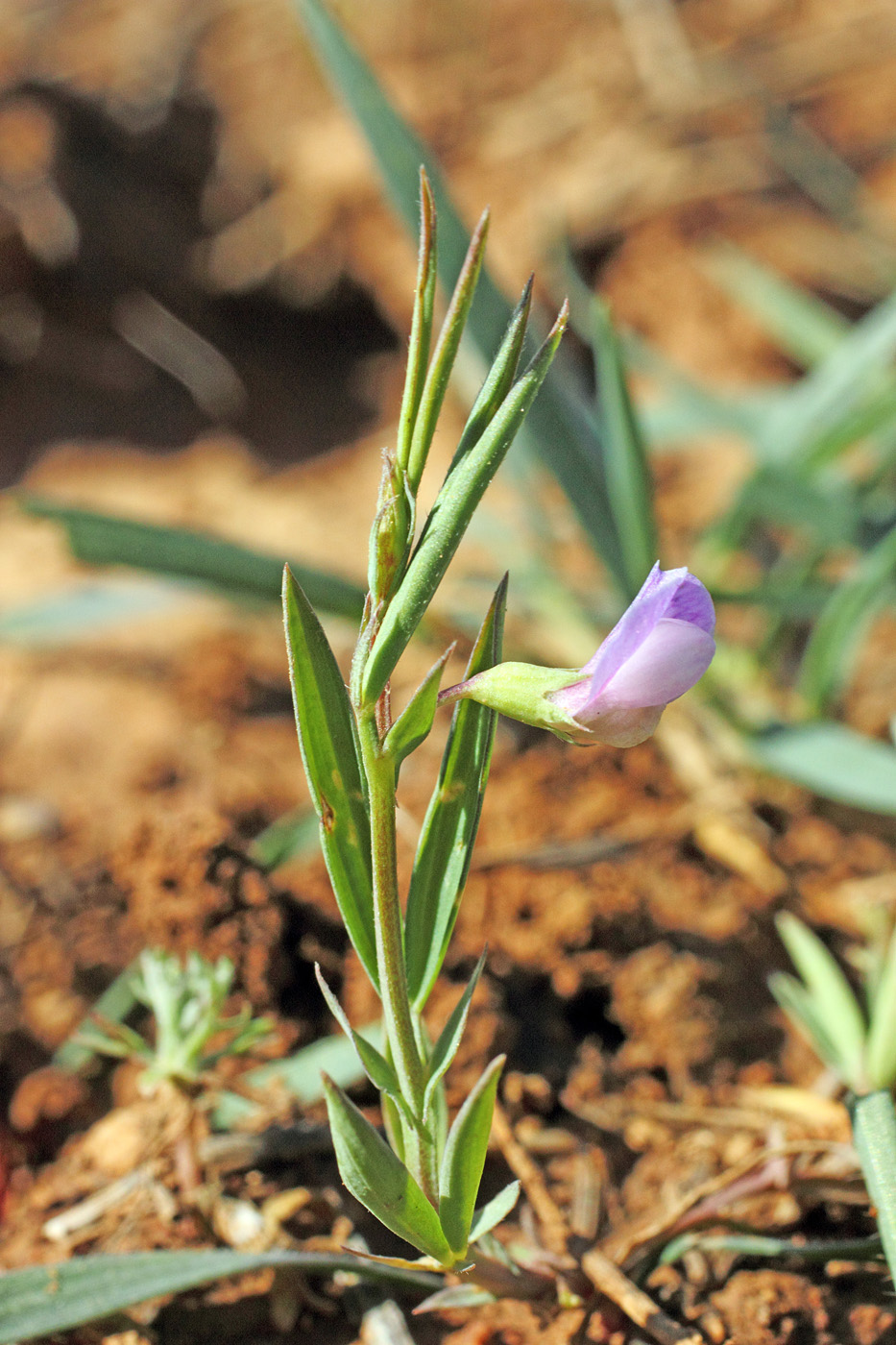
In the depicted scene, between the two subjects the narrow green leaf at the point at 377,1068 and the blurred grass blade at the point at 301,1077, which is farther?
the blurred grass blade at the point at 301,1077

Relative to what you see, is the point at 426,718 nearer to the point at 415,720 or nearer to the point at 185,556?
the point at 415,720

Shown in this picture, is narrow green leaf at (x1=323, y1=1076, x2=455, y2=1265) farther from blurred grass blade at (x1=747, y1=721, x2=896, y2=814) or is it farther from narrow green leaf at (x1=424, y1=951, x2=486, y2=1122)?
blurred grass blade at (x1=747, y1=721, x2=896, y2=814)

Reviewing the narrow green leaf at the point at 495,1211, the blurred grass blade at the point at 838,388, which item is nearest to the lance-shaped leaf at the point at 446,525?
the narrow green leaf at the point at 495,1211

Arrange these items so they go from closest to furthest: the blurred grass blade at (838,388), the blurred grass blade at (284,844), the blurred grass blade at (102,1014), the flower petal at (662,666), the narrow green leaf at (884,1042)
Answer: the flower petal at (662,666) → the narrow green leaf at (884,1042) → the blurred grass blade at (102,1014) → the blurred grass blade at (284,844) → the blurred grass blade at (838,388)

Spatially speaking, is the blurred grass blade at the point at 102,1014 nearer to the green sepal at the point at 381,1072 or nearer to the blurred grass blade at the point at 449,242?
the green sepal at the point at 381,1072

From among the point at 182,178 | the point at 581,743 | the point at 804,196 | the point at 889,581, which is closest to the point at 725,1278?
the point at 581,743

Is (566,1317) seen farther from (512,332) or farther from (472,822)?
(512,332)
